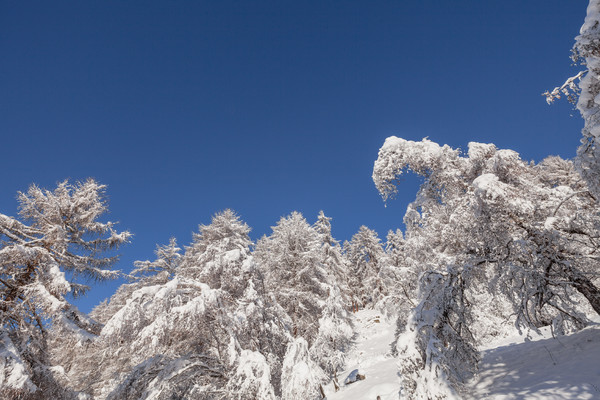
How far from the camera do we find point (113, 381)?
981cm

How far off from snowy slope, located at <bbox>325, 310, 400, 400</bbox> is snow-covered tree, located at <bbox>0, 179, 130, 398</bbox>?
32.6 feet

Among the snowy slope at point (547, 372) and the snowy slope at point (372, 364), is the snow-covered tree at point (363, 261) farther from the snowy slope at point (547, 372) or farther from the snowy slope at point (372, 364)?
the snowy slope at point (547, 372)

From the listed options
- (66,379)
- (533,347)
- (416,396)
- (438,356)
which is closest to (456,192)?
(438,356)

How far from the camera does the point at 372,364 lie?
870 inches

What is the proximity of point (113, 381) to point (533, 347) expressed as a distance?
14.6m

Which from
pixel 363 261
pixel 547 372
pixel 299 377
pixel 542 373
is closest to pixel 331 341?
pixel 299 377

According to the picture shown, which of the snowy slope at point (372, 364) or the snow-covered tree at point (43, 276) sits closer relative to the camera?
the snow-covered tree at point (43, 276)

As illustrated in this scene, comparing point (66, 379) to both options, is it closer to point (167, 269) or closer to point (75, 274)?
point (75, 274)

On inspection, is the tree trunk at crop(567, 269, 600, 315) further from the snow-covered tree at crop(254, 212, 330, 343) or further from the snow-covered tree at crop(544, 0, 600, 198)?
the snow-covered tree at crop(254, 212, 330, 343)

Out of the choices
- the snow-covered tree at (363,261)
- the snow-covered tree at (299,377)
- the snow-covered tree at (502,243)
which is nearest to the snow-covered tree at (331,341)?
the snow-covered tree at (299,377)

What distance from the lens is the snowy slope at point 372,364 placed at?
1325cm

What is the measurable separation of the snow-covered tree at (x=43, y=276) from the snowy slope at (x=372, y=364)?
9927mm

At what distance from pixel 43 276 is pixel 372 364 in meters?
21.1

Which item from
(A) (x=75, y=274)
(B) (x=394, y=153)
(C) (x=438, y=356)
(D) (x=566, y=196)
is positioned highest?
(B) (x=394, y=153)
